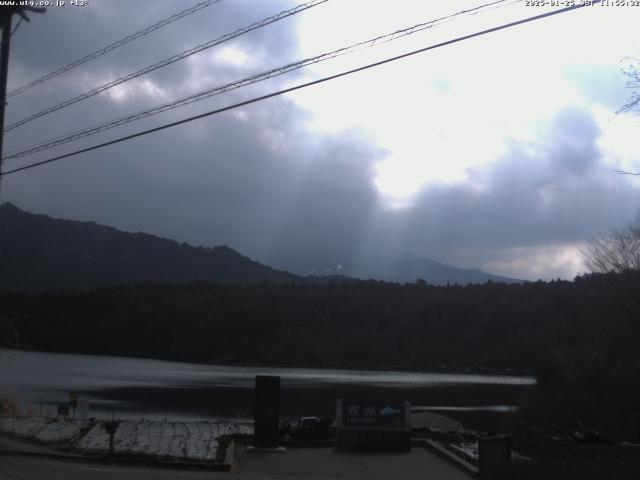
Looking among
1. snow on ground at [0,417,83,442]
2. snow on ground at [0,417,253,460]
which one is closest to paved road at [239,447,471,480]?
snow on ground at [0,417,253,460]

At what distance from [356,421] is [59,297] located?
167846 mm

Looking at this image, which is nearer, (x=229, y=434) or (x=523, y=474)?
(x=523, y=474)

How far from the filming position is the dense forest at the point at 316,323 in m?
132

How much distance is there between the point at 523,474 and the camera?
A: 46.3ft

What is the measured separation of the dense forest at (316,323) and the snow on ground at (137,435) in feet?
264

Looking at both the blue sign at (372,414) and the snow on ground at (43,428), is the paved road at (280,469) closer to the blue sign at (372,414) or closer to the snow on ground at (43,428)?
the blue sign at (372,414)

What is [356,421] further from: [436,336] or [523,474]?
[436,336]

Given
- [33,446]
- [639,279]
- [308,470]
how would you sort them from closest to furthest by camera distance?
[308,470] < [33,446] < [639,279]

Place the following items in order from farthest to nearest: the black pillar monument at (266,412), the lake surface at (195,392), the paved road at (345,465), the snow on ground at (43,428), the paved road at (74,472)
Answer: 1. the lake surface at (195,392)
2. the snow on ground at (43,428)
3. the black pillar monument at (266,412)
4. the paved road at (345,465)
5. the paved road at (74,472)

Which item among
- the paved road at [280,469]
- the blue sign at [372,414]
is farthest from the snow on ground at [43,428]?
the blue sign at [372,414]

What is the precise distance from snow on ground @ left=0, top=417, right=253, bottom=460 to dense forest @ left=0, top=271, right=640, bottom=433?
8058cm

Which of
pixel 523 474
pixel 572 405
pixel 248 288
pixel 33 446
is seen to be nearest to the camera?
pixel 523 474

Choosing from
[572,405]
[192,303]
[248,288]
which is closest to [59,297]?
[192,303]

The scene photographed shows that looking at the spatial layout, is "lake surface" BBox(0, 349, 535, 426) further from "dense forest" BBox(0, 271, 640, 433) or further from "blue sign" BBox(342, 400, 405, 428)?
"blue sign" BBox(342, 400, 405, 428)
